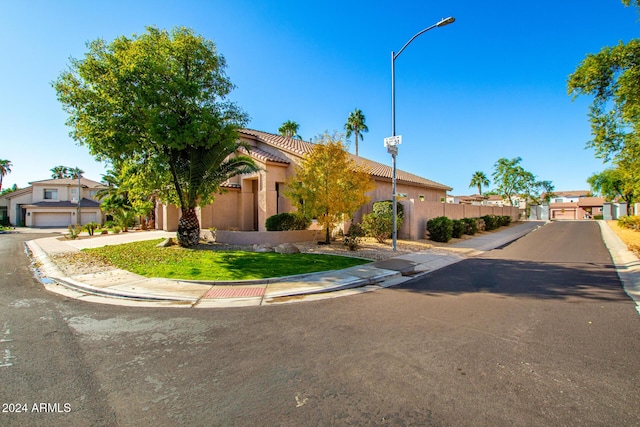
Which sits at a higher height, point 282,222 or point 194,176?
point 194,176

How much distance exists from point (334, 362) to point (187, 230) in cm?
1194

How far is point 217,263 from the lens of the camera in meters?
9.89

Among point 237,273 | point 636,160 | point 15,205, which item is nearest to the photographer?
point 237,273

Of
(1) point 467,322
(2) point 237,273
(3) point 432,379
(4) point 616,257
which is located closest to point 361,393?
(3) point 432,379

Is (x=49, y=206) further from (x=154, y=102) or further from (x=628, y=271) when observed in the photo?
(x=628, y=271)

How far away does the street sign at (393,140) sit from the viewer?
1233 cm

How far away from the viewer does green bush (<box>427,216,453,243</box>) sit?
16.3 metres

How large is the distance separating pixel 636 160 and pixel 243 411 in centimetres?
1861

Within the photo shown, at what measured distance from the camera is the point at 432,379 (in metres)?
3.33

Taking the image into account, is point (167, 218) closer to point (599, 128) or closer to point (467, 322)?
point (467, 322)

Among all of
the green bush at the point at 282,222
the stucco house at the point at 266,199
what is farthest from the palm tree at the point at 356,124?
the green bush at the point at 282,222

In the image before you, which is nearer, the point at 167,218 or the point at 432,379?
the point at 432,379

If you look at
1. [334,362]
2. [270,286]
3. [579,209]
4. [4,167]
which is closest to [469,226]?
[270,286]

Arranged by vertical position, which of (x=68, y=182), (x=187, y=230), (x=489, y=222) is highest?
(x=68, y=182)
